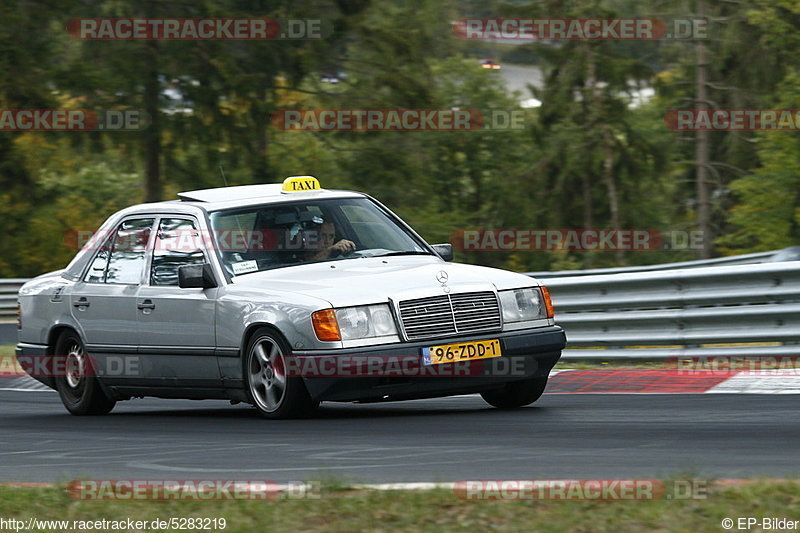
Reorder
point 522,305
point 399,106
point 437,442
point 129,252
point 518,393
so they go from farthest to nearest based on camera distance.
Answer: point 399,106 < point 129,252 < point 518,393 < point 522,305 < point 437,442

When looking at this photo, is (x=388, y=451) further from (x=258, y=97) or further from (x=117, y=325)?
(x=258, y=97)

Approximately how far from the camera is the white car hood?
8922 mm

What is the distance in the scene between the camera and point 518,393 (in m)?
9.56

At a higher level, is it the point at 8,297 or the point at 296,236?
the point at 296,236

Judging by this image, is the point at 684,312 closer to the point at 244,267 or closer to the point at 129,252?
the point at 244,267

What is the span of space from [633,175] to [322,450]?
34.6m

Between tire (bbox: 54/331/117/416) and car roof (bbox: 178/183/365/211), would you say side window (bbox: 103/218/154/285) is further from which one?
tire (bbox: 54/331/117/416)

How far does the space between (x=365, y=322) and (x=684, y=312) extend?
4502 mm

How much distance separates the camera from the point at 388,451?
747 cm

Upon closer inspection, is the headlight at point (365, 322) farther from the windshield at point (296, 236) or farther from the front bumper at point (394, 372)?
the windshield at point (296, 236)

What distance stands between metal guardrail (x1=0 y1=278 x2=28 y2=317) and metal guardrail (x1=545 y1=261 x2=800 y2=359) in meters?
19.0

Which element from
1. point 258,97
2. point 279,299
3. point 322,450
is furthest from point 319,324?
point 258,97

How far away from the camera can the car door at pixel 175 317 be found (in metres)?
9.73

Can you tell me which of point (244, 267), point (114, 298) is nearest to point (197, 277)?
point (244, 267)
